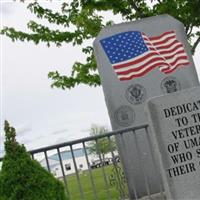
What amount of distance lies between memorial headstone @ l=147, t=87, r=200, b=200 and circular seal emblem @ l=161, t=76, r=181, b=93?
424cm

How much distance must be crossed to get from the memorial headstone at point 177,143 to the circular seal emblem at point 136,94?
12.7ft

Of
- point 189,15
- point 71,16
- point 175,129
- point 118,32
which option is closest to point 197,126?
point 175,129

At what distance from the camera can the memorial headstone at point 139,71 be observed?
10758mm

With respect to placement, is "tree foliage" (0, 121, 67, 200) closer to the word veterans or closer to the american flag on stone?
the word veterans

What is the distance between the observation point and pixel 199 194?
6.89 metres

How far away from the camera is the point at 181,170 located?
685cm

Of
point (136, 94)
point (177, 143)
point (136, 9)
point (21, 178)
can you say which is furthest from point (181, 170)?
point (136, 9)

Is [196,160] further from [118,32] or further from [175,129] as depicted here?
[118,32]

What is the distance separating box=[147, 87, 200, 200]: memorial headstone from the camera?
6.82m

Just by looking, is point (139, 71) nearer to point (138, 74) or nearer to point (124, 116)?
point (138, 74)

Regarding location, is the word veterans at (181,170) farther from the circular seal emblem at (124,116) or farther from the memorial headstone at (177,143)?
the circular seal emblem at (124,116)

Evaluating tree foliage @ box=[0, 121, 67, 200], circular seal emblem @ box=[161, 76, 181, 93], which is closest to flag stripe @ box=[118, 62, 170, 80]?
circular seal emblem @ box=[161, 76, 181, 93]

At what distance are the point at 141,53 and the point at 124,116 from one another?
1.47 m

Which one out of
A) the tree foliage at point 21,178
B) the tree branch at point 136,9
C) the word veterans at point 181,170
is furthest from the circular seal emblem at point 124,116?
the tree branch at point 136,9
